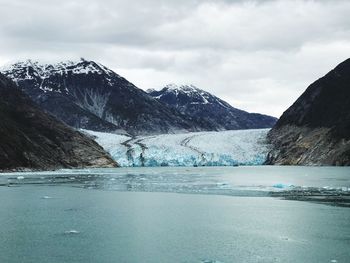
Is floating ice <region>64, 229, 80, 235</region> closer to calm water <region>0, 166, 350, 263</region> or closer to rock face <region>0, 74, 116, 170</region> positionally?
calm water <region>0, 166, 350, 263</region>

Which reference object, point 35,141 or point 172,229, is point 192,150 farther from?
point 172,229

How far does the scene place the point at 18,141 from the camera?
7519 centimetres

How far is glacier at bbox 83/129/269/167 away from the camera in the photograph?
9519cm

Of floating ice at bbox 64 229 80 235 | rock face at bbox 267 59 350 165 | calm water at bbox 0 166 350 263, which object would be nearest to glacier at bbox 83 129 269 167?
rock face at bbox 267 59 350 165

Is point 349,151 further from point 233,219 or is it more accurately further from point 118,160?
point 233,219

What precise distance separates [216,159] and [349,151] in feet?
80.9

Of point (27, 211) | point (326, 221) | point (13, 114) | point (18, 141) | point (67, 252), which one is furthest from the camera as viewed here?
point (13, 114)

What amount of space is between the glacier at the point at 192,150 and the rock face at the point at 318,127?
14.1ft

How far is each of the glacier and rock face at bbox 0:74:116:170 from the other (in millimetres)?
6635

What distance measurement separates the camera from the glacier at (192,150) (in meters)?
95.2

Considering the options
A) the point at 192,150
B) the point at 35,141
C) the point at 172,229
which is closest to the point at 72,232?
the point at 172,229

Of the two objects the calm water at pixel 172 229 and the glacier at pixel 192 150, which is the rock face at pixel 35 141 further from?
the calm water at pixel 172 229

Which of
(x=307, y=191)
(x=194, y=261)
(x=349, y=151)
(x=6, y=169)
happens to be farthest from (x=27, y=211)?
(x=349, y=151)

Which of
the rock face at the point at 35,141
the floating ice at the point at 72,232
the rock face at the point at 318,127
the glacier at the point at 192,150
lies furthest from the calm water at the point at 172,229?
the glacier at the point at 192,150
